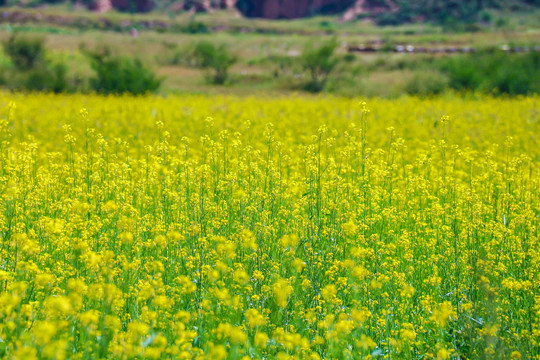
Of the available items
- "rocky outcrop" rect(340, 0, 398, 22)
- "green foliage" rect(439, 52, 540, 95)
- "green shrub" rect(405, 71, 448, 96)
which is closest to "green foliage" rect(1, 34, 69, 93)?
"green shrub" rect(405, 71, 448, 96)

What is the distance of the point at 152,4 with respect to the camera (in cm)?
11206

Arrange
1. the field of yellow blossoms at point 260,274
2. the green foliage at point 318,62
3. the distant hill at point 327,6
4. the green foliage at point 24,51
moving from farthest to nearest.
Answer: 1. the distant hill at point 327,6
2. the green foliage at point 318,62
3. the green foliage at point 24,51
4. the field of yellow blossoms at point 260,274

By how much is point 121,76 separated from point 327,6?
98198 millimetres

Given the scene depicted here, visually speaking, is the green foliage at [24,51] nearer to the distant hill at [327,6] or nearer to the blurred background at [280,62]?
the blurred background at [280,62]

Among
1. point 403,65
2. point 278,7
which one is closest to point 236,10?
point 278,7

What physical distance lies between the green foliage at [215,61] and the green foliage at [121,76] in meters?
8.85

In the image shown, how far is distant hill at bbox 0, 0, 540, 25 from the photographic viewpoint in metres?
81.1

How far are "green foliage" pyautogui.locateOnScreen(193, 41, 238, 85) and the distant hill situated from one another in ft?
191

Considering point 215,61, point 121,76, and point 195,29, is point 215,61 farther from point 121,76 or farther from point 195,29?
point 195,29

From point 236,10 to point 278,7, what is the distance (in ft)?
29.7

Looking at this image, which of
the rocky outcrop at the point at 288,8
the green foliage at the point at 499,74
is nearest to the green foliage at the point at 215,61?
the green foliage at the point at 499,74

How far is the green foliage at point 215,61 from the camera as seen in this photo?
2983 centimetres

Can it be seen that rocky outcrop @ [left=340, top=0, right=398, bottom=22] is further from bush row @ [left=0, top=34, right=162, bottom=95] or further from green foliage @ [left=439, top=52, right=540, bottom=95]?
bush row @ [left=0, top=34, right=162, bottom=95]

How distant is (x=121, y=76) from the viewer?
19.7m
